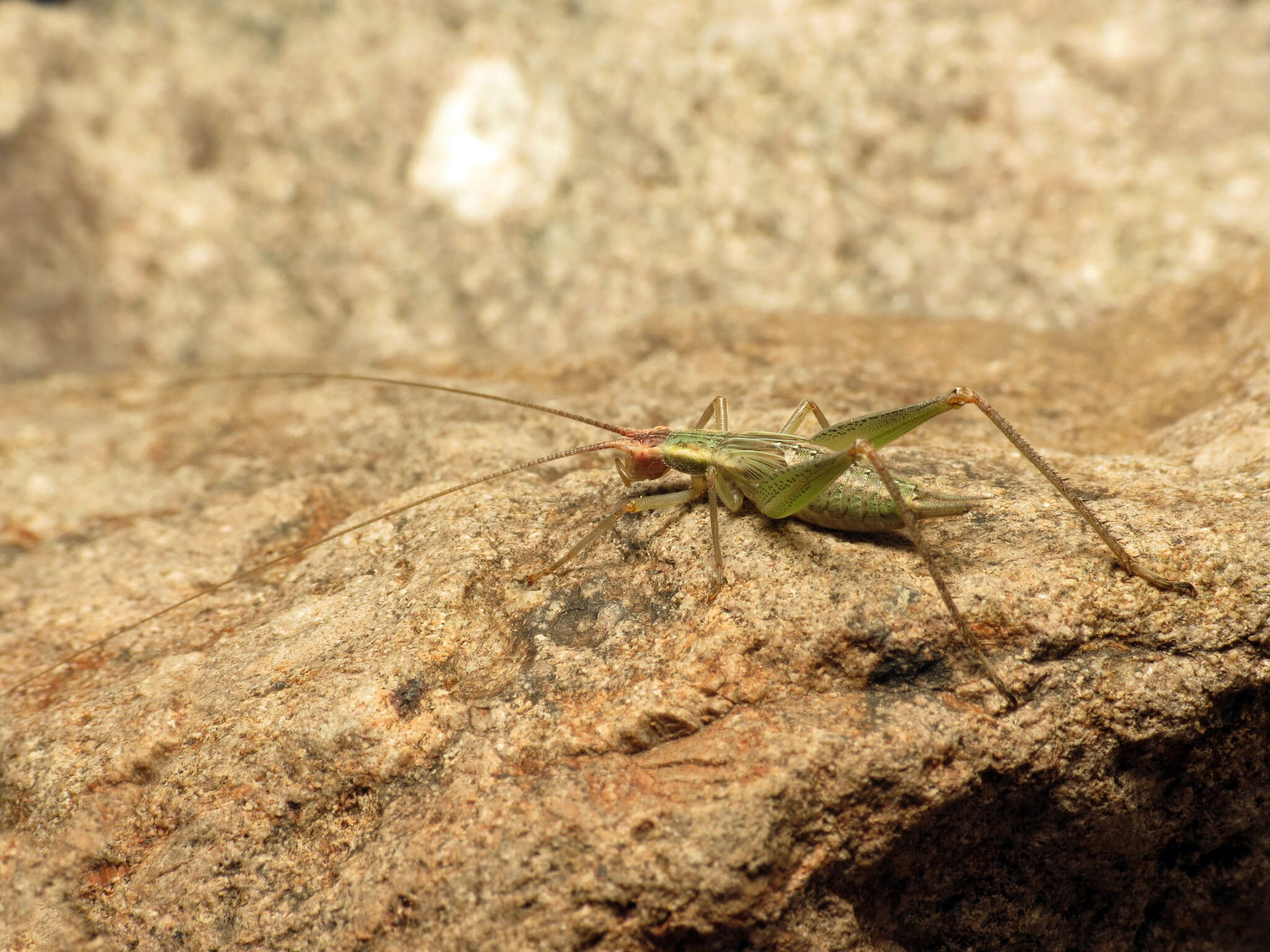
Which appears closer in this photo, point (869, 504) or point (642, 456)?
point (869, 504)

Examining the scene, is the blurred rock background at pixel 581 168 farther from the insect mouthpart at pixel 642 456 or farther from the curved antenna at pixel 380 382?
the insect mouthpart at pixel 642 456

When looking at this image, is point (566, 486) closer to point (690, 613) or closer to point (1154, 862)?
point (690, 613)

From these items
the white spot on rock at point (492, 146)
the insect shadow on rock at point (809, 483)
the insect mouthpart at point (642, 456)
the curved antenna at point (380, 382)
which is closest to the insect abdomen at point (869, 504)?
the insect shadow on rock at point (809, 483)

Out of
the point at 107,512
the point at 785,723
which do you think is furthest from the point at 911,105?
the point at 107,512

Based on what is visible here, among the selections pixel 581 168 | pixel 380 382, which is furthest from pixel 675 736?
pixel 581 168

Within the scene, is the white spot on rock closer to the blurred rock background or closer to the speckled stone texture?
the blurred rock background

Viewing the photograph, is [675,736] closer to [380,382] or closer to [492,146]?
[380,382]
